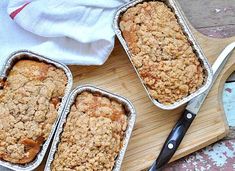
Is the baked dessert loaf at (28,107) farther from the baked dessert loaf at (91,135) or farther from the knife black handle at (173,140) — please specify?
the knife black handle at (173,140)

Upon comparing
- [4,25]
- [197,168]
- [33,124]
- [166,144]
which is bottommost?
[197,168]

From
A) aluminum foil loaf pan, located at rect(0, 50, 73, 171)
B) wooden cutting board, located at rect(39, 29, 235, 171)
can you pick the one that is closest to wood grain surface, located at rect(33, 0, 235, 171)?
wooden cutting board, located at rect(39, 29, 235, 171)

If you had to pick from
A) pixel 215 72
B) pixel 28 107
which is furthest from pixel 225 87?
pixel 28 107

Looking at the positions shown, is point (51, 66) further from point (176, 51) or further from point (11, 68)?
point (176, 51)

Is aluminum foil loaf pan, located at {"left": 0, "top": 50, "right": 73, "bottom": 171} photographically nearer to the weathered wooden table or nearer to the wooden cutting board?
the wooden cutting board

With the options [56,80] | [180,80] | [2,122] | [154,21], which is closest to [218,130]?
[180,80]

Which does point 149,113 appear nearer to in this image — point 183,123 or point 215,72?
point 183,123

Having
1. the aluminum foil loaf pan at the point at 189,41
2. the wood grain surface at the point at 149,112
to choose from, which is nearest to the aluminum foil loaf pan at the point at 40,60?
the wood grain surface at the point at 149,112
